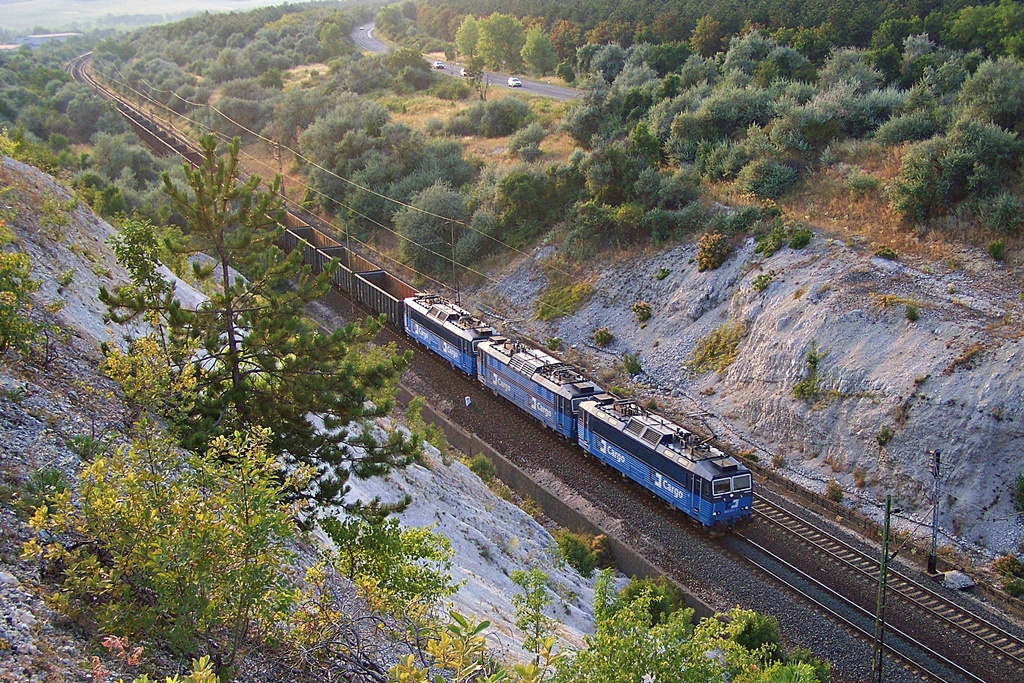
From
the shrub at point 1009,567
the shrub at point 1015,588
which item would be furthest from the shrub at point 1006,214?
the shrub at point 1015,588

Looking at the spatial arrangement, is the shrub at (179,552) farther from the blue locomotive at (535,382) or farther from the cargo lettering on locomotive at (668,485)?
the blue locomotive at (535,382)

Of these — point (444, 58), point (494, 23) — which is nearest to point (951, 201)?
point (494, 23)

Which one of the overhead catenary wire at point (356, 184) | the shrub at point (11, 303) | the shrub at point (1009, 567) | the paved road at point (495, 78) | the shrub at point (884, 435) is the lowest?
the shrub at point (1009, 567)

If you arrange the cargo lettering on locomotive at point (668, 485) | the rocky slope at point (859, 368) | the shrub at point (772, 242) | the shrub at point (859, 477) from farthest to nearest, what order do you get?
the shrub at point (772, 242), the shrub at point (859, 477), the rocky slope at point (859, 368), the cargo lettering on locomotive at point (668, 485)

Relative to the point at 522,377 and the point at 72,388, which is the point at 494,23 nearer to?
the point at 522,377

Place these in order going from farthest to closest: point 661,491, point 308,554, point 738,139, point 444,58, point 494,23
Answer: point 444,58 < point 494,23 < point 738,139 < point 661,491 < point 308,554

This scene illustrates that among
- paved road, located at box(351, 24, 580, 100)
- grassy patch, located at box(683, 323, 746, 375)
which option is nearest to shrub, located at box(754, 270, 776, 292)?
grassy patch, located at box(683, 323, 746, 375)
